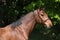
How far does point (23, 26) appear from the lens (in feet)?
23.7

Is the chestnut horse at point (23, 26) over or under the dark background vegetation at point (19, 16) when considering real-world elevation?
over

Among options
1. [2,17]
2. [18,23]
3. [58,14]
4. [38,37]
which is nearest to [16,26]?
[18,23]

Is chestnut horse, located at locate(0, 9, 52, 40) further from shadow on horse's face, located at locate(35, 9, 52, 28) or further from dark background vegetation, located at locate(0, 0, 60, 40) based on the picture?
dark background vegetation, located at locate(0, 0, 60, 40)

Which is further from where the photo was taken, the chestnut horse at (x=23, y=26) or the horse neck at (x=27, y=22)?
the horse neck at (x=27, y=22)

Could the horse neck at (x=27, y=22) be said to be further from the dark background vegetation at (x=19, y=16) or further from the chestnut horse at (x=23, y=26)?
the dark background vegetation at (x=19, y=16)

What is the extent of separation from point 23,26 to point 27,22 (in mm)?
154

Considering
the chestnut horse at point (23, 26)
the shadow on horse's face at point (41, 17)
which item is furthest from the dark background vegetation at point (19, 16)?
the chestnut horse at point (23, 26)

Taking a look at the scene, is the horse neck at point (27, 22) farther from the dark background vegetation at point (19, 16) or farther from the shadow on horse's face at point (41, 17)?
the dark background vegetation at point (19, 16)

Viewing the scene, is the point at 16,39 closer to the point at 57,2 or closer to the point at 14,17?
the point at 57,2

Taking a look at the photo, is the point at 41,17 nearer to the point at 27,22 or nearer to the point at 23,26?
the point at 27,22

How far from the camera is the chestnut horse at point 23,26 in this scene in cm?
691

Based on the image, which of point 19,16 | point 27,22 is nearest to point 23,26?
point 27,22

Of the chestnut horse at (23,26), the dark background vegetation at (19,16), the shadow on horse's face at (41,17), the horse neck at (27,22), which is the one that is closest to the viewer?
the chestnut horse at (23,26)

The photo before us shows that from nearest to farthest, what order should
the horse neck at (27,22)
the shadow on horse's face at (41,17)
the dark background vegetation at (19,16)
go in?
the horse neck at (27,22)
the shadow on horse's face at (41,17)
the dark background vegetation at (19,16)
